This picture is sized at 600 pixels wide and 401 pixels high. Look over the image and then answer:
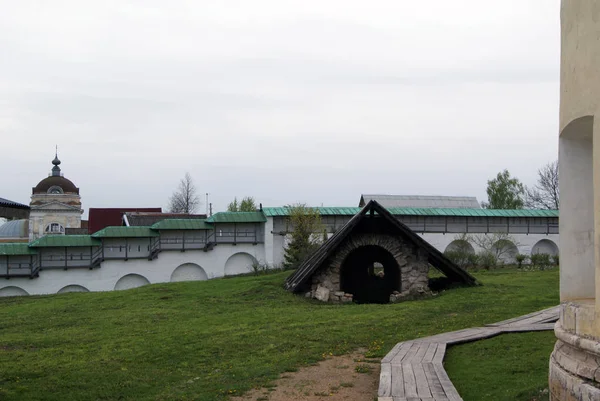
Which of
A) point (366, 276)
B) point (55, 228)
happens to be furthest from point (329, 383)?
point (55, 228)

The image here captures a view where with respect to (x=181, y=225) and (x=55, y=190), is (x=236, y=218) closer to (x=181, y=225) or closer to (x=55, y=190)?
(x=181, y=225)

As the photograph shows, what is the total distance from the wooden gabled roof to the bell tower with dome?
48335mm

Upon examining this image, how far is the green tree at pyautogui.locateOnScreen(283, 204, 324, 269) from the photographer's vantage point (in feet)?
112

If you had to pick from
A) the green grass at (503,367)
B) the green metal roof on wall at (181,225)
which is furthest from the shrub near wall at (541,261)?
the green grass at (503,367)

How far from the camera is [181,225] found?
36.2 m

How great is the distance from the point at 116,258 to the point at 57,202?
33466mm

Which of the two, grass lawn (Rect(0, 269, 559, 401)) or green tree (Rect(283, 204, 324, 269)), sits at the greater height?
green tree (Rect(283, 204, 324, 269))

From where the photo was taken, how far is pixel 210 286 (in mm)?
23109

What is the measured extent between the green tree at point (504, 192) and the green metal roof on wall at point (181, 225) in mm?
32315

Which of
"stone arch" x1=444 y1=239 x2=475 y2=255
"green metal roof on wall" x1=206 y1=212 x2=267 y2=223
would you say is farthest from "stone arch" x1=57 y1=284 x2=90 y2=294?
"stone arch" x1=444 y1=239 x2=475 y2=255

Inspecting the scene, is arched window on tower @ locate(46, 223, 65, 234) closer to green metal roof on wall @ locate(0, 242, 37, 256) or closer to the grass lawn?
green metal roof on wall @ locate(0, 242, 37, 256)

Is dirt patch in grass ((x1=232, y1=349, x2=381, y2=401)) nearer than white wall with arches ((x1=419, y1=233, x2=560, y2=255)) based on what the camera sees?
Yes

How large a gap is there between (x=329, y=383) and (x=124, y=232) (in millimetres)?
27543

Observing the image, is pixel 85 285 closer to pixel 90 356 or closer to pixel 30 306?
pixel 30 306
